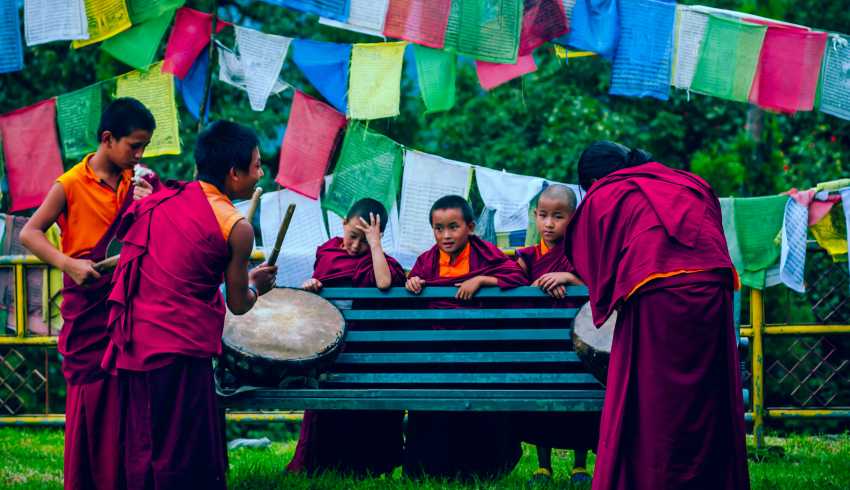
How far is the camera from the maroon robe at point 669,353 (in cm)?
353

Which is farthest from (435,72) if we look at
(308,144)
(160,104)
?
(160,104)

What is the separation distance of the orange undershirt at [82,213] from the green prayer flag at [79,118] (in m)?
2.15

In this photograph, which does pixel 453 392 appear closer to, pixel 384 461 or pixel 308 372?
pixel 308 372

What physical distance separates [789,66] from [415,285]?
275cm

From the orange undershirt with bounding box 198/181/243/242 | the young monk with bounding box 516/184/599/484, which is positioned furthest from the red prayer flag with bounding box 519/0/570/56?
the orange undershirt with bounding box 198/181/243/242

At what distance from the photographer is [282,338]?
445cm

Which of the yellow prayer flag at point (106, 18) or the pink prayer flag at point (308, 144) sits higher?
the yellow prayer flag at point (106, 18)

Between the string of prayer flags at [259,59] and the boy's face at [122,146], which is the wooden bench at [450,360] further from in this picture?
the string of prayer flags at [259,59]

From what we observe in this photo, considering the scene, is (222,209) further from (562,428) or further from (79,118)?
(79,118)

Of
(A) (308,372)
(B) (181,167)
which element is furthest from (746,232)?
(B) (181,167)

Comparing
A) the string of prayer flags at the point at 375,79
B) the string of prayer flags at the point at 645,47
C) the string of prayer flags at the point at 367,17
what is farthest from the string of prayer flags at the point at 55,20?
the string of prayer flags at the point at 645,47

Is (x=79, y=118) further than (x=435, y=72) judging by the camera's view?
Yes

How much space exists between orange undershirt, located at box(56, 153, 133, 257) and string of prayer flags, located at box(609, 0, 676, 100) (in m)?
3.14

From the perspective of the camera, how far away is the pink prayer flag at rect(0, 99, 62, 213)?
6.30 metres
